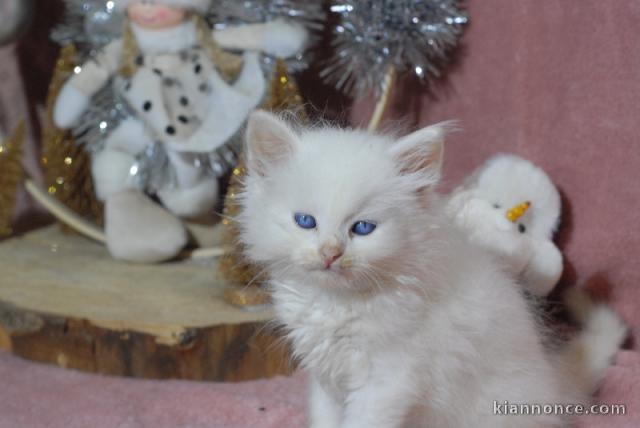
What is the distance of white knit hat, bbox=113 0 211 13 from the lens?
1.65 metres

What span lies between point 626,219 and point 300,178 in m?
0.75

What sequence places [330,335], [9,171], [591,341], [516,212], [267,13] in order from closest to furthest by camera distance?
[330,335] < [591,341] < [516,212] < [267,13] < [9,171]

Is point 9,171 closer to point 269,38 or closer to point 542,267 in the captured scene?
point 269,38

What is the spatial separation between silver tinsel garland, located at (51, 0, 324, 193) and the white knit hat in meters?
0.05

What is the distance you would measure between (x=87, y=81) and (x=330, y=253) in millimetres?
1001

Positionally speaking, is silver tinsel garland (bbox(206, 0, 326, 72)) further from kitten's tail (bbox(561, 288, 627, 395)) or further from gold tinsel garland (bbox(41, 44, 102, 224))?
kitten's tail (bbox(561, 288, 627, 395))

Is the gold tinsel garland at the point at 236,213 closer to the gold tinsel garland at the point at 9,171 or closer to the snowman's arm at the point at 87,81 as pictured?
the snowman's arm at the point at 87,81

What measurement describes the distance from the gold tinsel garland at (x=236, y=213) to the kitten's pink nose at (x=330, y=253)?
49cm

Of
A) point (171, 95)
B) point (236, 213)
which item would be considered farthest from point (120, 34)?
point (236, 213)

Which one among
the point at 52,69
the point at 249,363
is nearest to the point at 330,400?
the point at 249,363

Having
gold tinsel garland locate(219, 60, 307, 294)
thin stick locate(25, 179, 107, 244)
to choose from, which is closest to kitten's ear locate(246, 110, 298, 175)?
gold tinsel garland locate(219, 60, 307, 294)

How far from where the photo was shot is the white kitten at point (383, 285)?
3.33 ft

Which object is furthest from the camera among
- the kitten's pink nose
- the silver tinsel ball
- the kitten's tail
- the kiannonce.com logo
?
the silver tinsel ball

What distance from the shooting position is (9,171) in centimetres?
187
